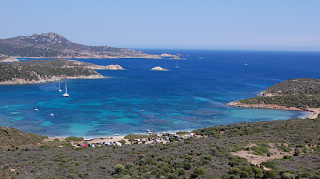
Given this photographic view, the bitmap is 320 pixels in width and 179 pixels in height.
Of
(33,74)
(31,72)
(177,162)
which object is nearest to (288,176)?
(177,162)

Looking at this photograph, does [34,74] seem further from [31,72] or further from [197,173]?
[197,173]

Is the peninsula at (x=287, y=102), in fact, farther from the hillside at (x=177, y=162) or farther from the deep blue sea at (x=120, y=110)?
the hillside at (x=177, y=162)

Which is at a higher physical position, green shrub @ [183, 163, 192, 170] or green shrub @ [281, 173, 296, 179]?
green shrub @ [281, 173, 296, 179]

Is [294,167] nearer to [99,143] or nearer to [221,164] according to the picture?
[221,164]

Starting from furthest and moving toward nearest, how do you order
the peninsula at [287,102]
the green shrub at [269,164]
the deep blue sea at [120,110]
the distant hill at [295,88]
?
the distant hill at [295,88]
the peninsula at [287,102]
the deep blue sea at [120,110]
the green shrub at [269,164]

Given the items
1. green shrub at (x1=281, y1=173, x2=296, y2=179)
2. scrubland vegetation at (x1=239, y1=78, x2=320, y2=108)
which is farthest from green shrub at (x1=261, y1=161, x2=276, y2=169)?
scrubland vegetation at (x1=239, y1=78, x2=320, y2=108)

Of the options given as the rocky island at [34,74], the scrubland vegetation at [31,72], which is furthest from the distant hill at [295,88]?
the scrubland vegetation at [31,72]

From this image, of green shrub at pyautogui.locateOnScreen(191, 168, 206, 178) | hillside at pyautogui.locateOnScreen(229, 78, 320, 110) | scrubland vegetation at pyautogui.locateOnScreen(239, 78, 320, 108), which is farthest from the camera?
scrubland vegetation at pyautogui.locateOnScreen(239, 78, 320, 108)

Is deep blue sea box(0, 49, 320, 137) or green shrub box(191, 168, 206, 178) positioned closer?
green shrub box(191, 168, 206, 178)

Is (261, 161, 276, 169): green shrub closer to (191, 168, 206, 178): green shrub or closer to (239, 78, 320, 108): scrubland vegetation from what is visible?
(191, 168, 206, 178): green shrub

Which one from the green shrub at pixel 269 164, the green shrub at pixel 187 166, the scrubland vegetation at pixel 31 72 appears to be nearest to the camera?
the green shrub at pixel 187 166

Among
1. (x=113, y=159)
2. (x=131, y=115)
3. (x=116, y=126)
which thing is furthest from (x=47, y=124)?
(x=113, y=159)
